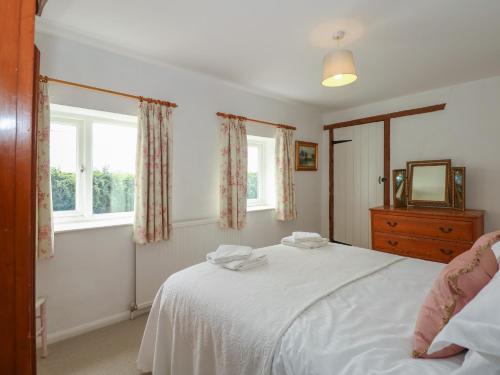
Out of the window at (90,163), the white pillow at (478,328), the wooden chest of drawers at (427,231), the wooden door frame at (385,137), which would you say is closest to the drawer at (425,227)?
the wooden chest of drawers at (427,231)

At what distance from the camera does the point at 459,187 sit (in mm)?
3010

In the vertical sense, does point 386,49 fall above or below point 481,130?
above

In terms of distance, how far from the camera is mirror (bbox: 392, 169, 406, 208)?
3443 millimetres

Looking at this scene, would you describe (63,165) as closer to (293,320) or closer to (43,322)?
(43,322)

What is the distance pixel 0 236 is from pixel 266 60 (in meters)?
2.55

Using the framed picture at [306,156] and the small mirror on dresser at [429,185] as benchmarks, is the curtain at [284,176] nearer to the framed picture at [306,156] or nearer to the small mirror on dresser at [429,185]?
the framed picture at [306,156]

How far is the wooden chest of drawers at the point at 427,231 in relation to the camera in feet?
8.77

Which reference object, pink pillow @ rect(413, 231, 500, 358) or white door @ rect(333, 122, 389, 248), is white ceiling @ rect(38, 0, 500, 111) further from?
pink pillow @ rect(413, 231, 500, 358)

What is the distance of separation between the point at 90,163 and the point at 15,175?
229cm

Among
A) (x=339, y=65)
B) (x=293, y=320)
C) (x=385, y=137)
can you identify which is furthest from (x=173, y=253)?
(x=385, y=137)

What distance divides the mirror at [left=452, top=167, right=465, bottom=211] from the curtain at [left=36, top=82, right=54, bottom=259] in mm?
3940

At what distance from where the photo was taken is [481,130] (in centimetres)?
303

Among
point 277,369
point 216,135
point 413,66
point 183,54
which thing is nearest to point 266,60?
point 183,54

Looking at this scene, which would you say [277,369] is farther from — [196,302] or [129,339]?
[129,339]
